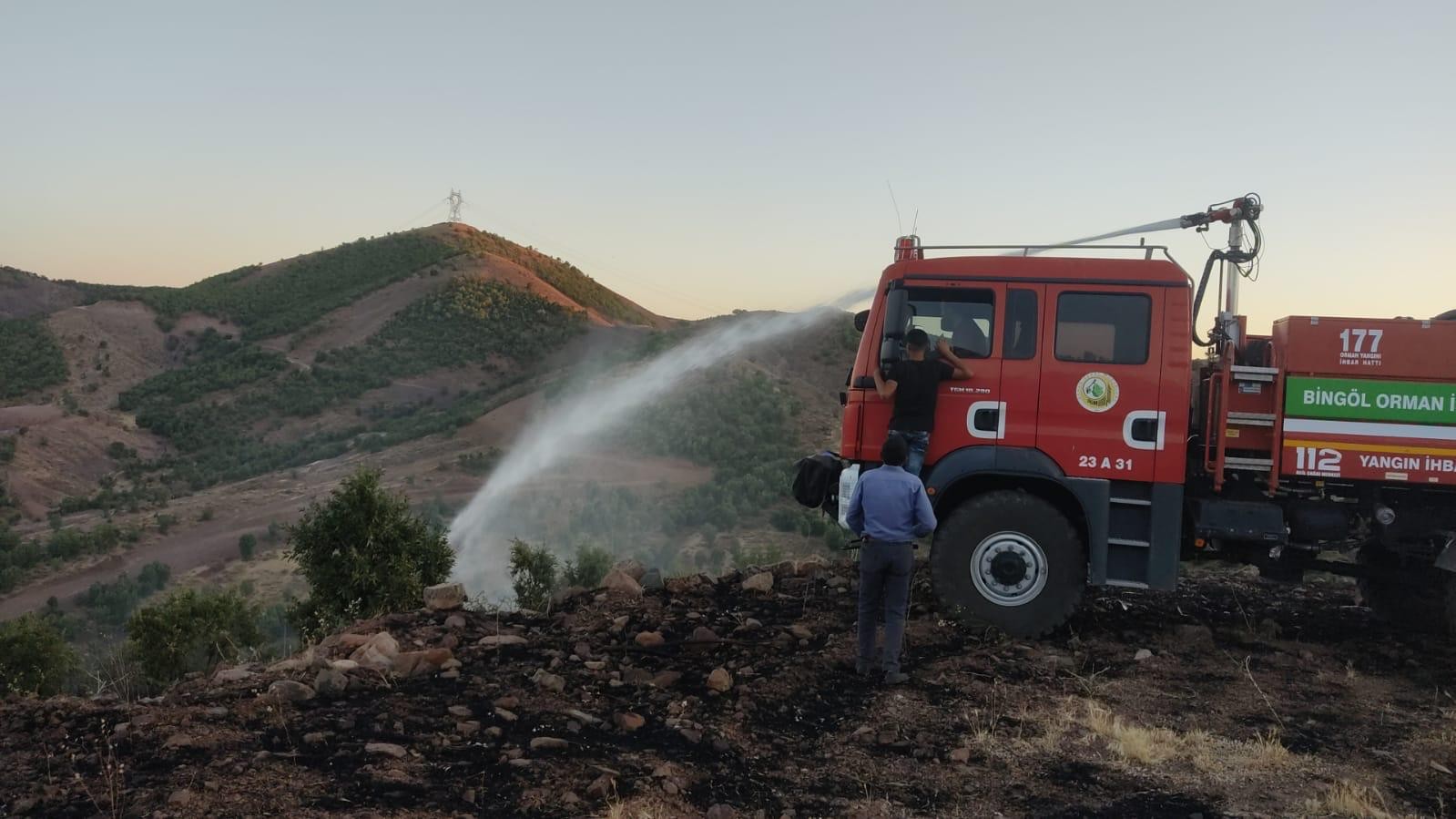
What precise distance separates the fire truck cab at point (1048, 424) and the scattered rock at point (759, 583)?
2.10 meters

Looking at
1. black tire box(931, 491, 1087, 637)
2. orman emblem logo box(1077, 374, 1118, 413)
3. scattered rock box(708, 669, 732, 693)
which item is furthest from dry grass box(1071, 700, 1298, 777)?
orman emblem logo box(1077, 374, 1118, 413)

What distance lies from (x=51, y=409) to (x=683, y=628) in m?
49.3

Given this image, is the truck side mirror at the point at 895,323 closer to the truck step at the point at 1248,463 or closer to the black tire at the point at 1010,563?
the black tire at the point at 1010,563

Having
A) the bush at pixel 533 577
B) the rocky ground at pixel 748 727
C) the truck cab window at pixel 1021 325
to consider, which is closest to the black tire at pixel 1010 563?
the rocky ground at pixel 748 727

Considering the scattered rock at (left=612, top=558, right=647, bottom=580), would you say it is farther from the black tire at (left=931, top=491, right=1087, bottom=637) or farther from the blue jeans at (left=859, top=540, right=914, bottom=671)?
the blue jeans at (left=859, top=540, right=914, bottom=671)

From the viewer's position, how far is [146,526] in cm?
2722

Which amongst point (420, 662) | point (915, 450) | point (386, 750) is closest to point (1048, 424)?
point (915, 450)

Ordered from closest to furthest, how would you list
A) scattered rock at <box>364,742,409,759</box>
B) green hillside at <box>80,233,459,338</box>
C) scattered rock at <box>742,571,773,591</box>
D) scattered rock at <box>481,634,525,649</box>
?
scattered rock at <box>364,742,409,759</box>
scattered rock at <box>481,634,525,649</box>
scattered rock at <box>742,571,773,591</box>
green hillside at <box>80,233,459,338</box>

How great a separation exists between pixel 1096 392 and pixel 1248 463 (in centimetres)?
Answer: 136

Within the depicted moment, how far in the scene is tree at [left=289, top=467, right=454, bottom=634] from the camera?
11078 mm

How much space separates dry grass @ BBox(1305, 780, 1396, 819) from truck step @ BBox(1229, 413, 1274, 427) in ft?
10.8

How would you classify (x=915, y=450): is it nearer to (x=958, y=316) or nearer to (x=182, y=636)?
(x=958, y=316)

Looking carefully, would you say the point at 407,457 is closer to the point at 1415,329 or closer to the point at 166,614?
the point at 166,614

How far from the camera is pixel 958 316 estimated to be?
25.9 feet
